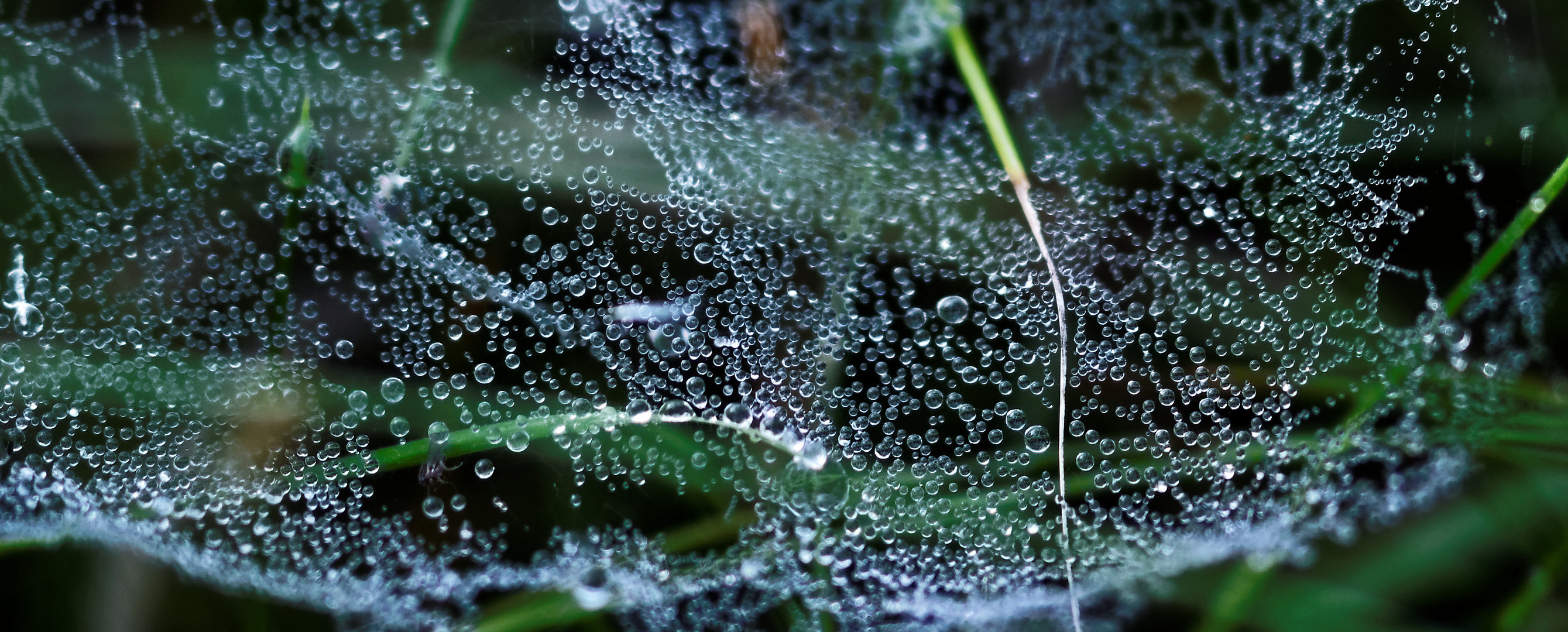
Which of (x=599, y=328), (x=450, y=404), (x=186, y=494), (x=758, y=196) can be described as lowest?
(x=186, y=494)

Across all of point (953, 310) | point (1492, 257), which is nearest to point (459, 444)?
point (953, 310)

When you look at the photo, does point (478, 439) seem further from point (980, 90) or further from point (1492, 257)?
point (1492, 257)

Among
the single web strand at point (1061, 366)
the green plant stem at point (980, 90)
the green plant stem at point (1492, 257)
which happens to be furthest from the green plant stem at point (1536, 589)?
the green plant stem at point (980, 90)

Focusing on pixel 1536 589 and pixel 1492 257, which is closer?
pixel 1492 257

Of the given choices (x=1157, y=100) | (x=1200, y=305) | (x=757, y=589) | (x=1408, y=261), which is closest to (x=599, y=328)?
(x=757, y=589)

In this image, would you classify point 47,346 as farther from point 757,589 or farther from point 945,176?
point 945,176
